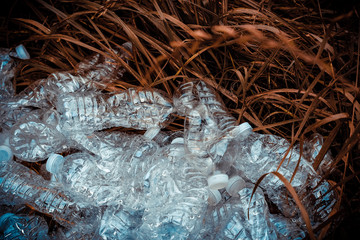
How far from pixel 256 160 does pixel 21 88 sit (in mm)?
1252

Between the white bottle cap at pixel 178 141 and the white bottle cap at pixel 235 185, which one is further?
the white bottle cap at pixel 178 141

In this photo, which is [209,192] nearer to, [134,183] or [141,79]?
[134,183]

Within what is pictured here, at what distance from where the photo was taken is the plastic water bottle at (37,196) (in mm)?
1204

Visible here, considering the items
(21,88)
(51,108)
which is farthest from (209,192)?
(21,88)

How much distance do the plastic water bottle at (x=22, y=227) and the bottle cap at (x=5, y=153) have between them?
0.24m

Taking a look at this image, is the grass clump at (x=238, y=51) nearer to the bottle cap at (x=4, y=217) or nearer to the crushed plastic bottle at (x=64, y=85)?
the crushed plastic bottle at (x=64, y=85)


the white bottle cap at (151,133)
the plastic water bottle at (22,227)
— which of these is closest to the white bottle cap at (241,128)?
the white bottle cap at (151,133)

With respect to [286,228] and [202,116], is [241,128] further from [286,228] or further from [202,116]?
[286,228]

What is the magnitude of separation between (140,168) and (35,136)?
0.50m

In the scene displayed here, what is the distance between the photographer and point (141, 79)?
4.16 feet

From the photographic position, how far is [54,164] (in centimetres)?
111

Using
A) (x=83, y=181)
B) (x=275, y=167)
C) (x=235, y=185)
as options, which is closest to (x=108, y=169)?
(x=83, y=181)

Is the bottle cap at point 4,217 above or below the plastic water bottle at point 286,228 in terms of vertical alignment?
above

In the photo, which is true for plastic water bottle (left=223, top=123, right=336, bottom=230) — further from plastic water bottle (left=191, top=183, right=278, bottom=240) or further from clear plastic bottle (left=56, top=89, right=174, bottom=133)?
clear plastic bottle (left=56, top=89, right=174, bottom=133)
